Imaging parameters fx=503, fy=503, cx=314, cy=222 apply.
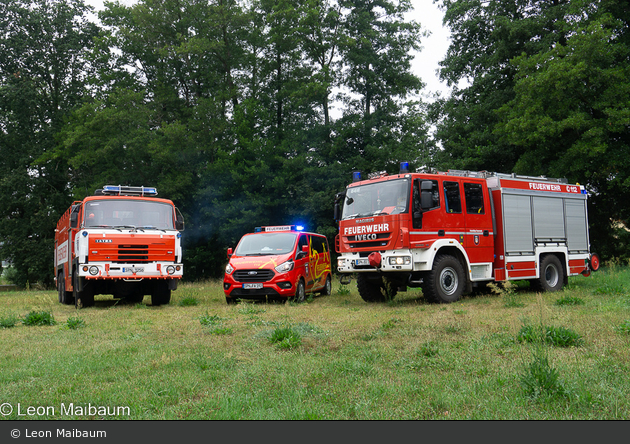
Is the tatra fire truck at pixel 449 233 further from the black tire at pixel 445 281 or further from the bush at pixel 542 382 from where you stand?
the bush at pixel 542 382

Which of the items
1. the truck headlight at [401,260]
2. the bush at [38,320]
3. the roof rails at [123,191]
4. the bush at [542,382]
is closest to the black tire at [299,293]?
the truck headlight at [401,260]

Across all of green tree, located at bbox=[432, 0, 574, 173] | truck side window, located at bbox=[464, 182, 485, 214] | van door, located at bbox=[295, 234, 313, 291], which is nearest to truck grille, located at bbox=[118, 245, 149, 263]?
van door, located at bbox=[295, 234, 313, 291]

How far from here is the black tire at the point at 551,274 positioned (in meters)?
13.5

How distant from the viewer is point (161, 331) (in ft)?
26.5

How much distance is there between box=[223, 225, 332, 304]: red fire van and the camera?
1257cm

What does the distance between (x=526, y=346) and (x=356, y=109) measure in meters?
27.9

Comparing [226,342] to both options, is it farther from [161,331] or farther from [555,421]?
[555,421]

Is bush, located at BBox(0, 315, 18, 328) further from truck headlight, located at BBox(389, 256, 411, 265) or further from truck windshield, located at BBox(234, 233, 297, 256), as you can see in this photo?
truck headlight, located at BBox(389, 256, 411, 265)

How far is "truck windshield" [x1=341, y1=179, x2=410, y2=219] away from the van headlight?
1.80m

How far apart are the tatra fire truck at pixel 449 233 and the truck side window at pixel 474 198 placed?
0.08 ft

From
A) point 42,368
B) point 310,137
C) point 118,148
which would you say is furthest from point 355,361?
point 118,148

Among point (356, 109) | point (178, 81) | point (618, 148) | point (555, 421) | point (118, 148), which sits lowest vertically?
point (555, 421)

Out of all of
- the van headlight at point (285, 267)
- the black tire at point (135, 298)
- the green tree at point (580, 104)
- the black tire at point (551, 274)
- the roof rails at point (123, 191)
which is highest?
the green tree at point (580, 104)

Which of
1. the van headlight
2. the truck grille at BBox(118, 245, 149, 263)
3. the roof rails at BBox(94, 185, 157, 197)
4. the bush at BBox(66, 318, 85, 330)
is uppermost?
the roof rails at BBox(94, 185, 157, 197)
